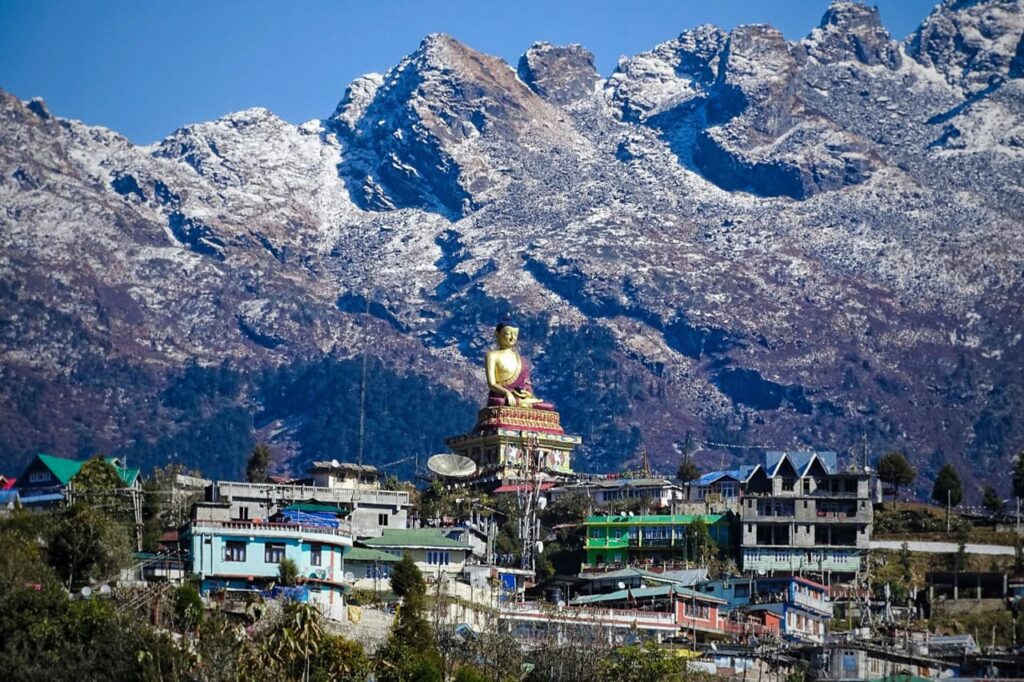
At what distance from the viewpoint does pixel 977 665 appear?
11931cm

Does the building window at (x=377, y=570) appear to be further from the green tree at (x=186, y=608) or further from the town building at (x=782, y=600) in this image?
the town building at (x=782, y=600)

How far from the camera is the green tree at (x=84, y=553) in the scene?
371 feet

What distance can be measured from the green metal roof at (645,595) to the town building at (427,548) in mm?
6281

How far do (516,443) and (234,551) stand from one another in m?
68.3

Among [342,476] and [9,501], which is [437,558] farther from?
[9,501]

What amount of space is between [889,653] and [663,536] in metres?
33.7

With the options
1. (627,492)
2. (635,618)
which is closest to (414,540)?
(635,618)

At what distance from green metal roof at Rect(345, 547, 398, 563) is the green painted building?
2451cm

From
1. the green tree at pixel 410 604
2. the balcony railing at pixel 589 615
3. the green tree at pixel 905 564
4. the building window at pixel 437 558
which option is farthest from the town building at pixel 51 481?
the green tree at pixel 905 564

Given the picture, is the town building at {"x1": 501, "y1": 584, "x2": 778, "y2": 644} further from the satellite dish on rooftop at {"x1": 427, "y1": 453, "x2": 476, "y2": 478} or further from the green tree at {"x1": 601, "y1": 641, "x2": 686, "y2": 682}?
the satellite dish on rooftop at {"x1": 427, "y1": 453, "x2": 476, "y2": 478}

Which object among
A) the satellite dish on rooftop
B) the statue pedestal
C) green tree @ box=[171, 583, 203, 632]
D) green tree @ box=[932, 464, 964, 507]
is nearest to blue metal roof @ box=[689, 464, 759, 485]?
the statue pedestal

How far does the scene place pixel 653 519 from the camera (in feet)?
495

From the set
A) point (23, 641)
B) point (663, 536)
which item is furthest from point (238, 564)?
point (663, 536)

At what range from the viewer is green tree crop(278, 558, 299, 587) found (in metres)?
113
